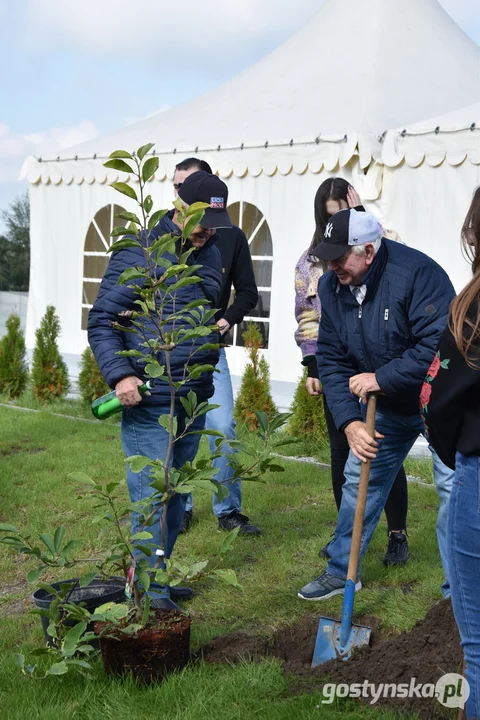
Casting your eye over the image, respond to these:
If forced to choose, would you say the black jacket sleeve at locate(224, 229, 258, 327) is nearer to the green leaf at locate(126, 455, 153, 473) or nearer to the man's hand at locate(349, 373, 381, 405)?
the man's hand at locate(349, 373, 381, 405)

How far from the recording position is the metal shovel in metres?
3.30

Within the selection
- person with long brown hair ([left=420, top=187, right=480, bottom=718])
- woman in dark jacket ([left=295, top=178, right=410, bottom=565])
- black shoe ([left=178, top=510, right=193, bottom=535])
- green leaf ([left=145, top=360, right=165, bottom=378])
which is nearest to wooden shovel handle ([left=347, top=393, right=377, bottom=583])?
woman in dark jacket ([left=295, top=178, right=410, bottom=565])

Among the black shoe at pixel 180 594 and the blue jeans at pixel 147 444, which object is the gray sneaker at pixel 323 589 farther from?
the blue jeans at pixel 147 444

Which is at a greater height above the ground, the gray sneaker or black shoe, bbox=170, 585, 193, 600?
the gray sneaker

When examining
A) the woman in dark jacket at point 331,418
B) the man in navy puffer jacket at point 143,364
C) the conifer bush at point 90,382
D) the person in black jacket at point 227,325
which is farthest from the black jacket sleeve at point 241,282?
the conifer bush at point 90,382

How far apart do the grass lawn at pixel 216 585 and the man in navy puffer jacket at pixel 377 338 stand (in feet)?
1.49

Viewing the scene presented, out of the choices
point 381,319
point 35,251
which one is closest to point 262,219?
point 35,251

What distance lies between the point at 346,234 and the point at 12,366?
7424mm

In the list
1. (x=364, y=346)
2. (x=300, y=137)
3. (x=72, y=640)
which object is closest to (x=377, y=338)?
(x=364, y=346)

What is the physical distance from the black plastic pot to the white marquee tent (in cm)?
579

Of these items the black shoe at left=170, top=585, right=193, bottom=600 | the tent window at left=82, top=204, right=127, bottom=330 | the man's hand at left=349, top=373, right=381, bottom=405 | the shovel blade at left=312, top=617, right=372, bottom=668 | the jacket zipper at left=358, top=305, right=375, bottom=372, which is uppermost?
the tent window at left=82, top=204, right=127, bottom=330

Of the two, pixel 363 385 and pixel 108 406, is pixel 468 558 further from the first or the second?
pixel 108 406

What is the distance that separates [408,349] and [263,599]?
55.2 inches

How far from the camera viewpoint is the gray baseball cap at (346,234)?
350 centimetres
